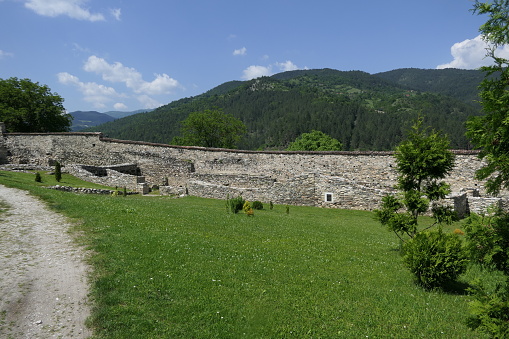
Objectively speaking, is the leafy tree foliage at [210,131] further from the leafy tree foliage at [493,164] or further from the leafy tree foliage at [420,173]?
the leafy tree foliage at [493,164]

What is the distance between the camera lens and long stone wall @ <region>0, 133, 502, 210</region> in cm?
2509

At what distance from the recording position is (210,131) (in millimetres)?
59062

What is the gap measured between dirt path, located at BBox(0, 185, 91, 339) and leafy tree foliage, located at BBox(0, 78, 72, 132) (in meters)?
40.9

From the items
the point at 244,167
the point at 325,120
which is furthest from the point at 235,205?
the point at 325,120

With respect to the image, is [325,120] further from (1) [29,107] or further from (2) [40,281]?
(2) [40,281]

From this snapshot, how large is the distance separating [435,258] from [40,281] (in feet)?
32.8

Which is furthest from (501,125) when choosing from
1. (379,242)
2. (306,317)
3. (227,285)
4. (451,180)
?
(451,180)

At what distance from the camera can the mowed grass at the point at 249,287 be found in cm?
626

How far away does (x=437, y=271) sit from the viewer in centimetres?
838

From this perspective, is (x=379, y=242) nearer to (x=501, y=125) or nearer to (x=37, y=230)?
(x=501, y=125)

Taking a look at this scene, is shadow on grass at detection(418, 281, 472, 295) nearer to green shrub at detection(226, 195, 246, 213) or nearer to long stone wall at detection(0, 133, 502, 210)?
green shrub at detection(226, 195, 246, 213)

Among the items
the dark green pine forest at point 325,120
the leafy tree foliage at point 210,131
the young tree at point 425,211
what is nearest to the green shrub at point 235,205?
the young tree at point 425,211

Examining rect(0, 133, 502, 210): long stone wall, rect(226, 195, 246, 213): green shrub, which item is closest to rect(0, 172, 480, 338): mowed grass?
rect(226, 195, 246, 213): green shrub

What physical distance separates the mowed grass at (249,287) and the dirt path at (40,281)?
1.38 ft
